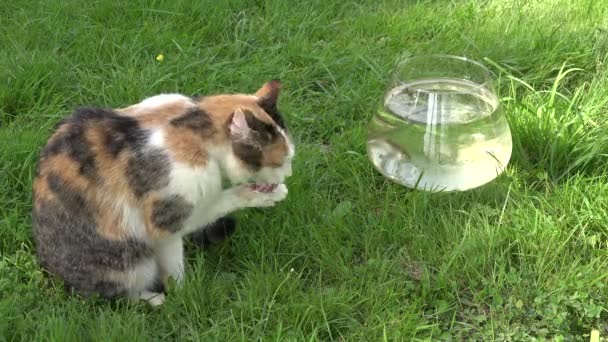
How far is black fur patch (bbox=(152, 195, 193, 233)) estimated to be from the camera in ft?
7.86

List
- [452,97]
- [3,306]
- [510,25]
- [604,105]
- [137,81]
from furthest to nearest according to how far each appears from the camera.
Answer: [510,25] < [137,81] < [604,105] < [452,97] < [3,306]

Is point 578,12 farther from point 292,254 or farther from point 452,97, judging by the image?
point 292,254

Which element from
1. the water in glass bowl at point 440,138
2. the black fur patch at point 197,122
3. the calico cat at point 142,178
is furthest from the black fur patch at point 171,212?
the water in glass bowl at point 440,138

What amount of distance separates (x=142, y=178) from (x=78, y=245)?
0.32 m

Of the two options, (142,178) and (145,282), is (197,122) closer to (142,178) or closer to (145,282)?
(142,178)

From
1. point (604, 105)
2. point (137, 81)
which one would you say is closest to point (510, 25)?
point (604, 105)

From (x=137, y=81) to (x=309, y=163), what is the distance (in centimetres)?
99

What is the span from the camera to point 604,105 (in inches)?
130

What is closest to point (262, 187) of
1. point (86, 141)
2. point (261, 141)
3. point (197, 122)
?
point (261, 141)

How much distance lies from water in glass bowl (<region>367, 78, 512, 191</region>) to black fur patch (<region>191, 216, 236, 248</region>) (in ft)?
2.21

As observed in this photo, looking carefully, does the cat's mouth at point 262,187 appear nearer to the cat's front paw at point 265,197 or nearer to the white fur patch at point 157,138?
the cat's front paw at point 265,197

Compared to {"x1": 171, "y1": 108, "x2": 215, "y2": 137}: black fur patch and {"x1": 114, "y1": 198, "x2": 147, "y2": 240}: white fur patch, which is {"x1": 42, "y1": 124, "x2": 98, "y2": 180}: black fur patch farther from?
{"x1": 171, "y1": 108, "x2": 215, "y2": 137}: black fur patch

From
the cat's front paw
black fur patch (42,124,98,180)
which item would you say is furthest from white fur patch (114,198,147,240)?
the cat's front paw

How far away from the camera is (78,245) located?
2.49 meters
